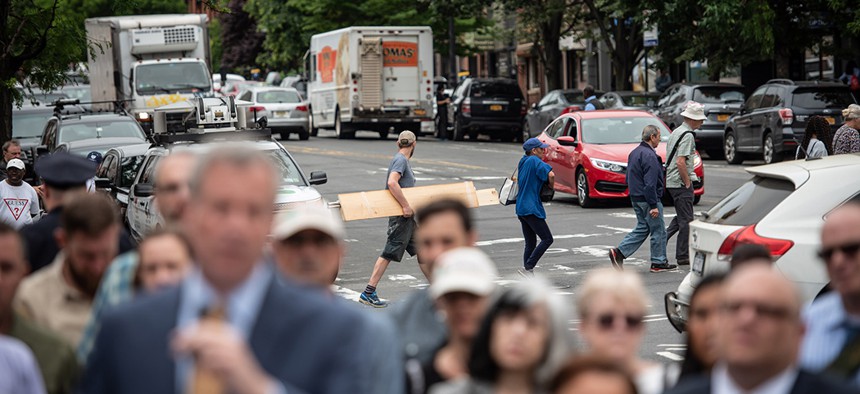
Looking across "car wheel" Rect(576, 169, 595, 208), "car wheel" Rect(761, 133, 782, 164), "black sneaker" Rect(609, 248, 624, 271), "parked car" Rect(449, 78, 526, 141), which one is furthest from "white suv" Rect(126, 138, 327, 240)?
"parked car" Rect(449, 78, 526, 141)

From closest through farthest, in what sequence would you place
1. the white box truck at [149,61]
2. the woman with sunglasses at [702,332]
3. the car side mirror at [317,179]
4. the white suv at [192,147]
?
the woman with sunglasses at [702,332], the white suv at [192,147], the car side mirror at [317,179], the white box truck at [149,61]

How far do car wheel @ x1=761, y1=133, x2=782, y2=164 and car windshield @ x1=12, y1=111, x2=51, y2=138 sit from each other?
14916mm

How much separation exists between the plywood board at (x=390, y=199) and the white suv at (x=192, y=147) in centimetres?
68

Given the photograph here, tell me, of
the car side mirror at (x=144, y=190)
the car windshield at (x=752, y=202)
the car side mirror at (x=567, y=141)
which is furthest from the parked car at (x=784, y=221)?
the car side mirror at (x=567, y=141)

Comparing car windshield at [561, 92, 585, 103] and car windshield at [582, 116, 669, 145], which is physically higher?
car windshield at [561, 92, 585, 103]

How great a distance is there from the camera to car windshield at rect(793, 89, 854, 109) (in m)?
28.9

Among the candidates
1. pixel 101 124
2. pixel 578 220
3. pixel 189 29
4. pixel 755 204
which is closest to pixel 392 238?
pixel 755 204

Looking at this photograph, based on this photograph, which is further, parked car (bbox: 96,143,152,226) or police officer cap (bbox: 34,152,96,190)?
parked car (bbox: 96,143,152,226)

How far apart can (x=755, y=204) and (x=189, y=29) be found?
1082 inches

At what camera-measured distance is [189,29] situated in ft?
118

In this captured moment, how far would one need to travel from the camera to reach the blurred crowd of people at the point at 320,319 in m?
3.07

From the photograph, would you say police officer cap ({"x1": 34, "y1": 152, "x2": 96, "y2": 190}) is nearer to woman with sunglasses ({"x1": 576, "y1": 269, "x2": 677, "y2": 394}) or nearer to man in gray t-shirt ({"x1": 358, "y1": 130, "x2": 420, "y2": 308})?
woman with sunglasses ({"x1": 576, "y1": 269, "x2": 677, "y2": 394})

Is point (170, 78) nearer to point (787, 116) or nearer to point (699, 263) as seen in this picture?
point (787, 116)

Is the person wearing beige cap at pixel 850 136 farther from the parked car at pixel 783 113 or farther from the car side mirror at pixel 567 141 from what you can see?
the parked car at pixel 783 113
